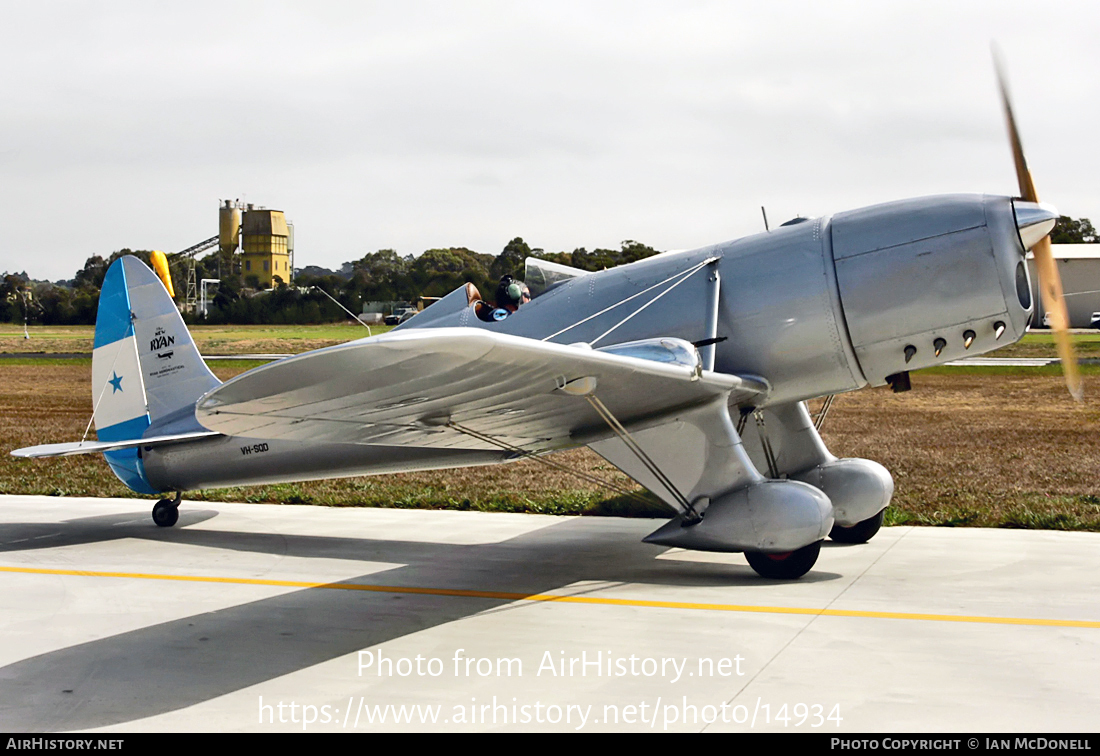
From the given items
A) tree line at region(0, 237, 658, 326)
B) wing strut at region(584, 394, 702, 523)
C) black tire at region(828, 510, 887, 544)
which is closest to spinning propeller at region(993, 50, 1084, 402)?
black tire at region(828, 510, 887, 544)

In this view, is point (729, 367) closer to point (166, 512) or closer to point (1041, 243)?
point (1041, 243)

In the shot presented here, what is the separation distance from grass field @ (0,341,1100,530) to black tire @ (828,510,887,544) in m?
1.02

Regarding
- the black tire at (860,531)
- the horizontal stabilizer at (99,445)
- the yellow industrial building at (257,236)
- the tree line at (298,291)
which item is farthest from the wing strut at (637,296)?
the yellow industrial building at (257,236)

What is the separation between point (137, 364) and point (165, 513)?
57.6 inches

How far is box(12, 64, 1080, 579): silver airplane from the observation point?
6137mm

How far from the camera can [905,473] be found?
1198 cm

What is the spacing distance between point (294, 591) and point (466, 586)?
1.22 meters

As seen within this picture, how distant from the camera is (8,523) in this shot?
9.88 m

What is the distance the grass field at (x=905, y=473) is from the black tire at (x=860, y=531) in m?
1.02

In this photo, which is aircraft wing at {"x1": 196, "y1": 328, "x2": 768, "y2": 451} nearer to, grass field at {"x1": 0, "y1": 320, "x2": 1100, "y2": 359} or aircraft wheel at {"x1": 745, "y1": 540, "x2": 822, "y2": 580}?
aircraft wheel at {"x1": 745, "y1": 540, "x2": 822, "y2": 580}

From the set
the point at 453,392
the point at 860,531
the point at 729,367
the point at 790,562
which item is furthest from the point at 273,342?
the point at 453,392

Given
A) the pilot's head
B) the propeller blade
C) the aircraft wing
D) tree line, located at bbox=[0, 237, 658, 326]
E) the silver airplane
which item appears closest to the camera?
the aircraft wing

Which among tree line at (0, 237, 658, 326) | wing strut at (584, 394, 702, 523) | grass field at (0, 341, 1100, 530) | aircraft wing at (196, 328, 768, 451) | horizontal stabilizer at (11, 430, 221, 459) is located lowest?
grass field at (0, 341, 1100, 530)
